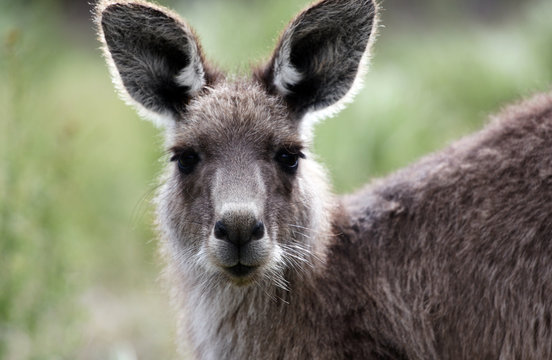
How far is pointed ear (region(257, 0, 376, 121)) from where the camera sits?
6.70 metres

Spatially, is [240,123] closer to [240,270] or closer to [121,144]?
[240,270]

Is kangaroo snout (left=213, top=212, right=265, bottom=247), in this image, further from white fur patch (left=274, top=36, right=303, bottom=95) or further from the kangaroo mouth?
white fur patch (left=274, top=36, right=303, bottom=95)

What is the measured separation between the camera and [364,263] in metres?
7.02

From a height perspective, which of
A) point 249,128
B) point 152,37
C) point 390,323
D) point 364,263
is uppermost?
point 152,37

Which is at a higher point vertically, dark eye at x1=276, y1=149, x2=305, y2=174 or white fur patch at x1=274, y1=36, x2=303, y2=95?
white fur patch at x1=274, y1=36, x2=303, y2=95

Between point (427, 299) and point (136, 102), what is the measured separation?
2.86 metres

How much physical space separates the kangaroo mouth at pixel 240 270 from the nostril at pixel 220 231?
0.27 metres

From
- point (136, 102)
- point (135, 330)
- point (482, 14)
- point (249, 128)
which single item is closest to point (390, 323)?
point (249, 128)

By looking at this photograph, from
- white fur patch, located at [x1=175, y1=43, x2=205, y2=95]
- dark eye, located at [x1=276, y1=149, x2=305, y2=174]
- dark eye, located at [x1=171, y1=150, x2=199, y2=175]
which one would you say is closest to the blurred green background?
white fur patch, located at [x1=175, y1=43, x2=205, y2=95]

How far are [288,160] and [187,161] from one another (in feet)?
2.60

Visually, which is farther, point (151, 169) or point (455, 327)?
point (151, 169)

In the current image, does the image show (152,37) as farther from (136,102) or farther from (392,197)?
(392,197)

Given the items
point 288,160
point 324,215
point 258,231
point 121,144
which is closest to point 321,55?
point 288,160

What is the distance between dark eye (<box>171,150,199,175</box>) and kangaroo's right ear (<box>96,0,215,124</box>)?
0.51 m
